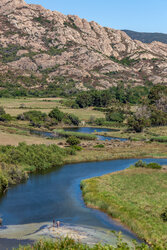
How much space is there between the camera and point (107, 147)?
3959 inches

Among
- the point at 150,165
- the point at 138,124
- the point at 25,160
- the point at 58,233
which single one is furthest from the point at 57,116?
the point at 58,233

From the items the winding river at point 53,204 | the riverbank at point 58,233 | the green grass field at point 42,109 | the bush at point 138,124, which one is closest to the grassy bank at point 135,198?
the winding river at point 53,204

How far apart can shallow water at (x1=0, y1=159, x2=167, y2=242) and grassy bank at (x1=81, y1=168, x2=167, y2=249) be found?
4.84 feet

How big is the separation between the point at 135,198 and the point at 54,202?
1293 centimetres

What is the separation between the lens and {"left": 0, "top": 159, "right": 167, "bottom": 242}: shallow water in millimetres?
47781

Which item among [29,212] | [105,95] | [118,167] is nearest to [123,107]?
[105,95]

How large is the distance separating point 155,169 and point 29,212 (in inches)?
1354

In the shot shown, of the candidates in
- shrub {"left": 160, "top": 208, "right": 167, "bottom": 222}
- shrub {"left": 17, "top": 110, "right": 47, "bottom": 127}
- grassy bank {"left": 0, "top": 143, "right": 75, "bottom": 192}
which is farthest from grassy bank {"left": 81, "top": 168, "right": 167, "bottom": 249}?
shrub {"left": 17, "top": 110, "right": 47, "bottom": 127}

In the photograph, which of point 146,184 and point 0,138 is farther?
point 0,138

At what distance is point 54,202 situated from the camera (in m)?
55.3

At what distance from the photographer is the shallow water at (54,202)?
47781 mm

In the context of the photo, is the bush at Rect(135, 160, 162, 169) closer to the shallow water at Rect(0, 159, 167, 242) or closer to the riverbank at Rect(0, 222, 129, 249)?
the shallow water at Rect(0, 159, 167, 242)

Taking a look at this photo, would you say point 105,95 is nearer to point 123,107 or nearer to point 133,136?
point 123,107

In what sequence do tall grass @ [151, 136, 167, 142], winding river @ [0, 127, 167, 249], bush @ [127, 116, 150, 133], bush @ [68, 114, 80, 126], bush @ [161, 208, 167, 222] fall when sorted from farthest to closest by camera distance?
bush @ [68, 114, 80, 126] → bush @ [127, 116, 150, 133] → tall grass @ [151, 136, 167, 142] → winding river @ [0, 127, 167, 249] → bush @ [161, 208, 167, 222]
